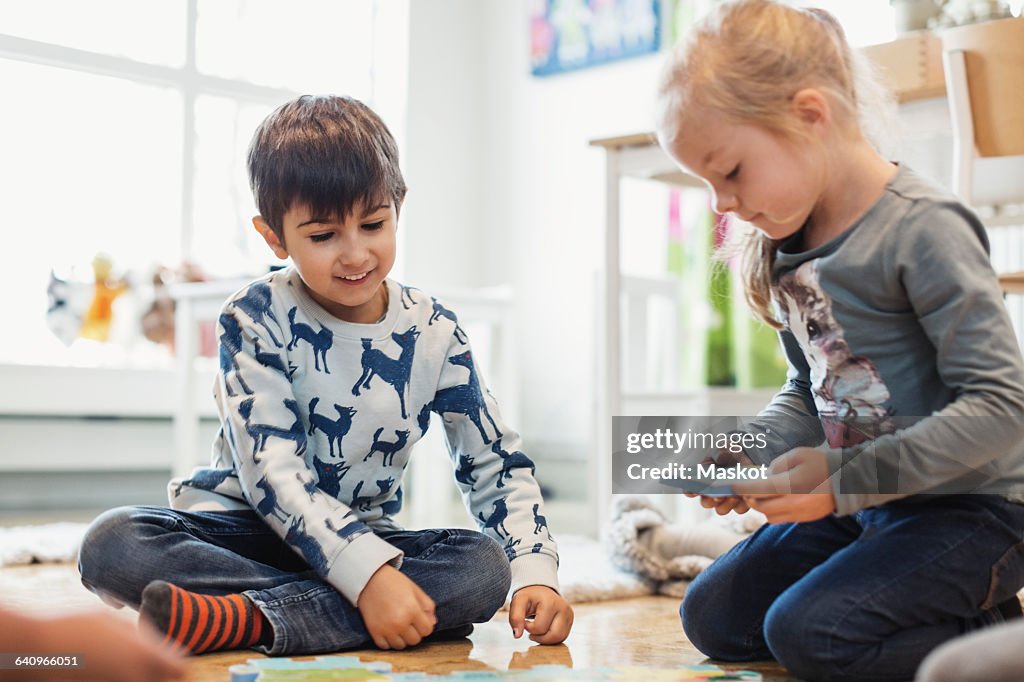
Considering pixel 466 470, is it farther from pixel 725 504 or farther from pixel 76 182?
pixel 76 182

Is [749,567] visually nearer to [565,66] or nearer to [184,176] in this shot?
[184,176]

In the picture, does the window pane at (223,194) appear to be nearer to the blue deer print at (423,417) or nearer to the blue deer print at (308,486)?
the blue deer print at (423,417)

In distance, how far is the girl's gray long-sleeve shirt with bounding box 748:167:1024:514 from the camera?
2.83 ft

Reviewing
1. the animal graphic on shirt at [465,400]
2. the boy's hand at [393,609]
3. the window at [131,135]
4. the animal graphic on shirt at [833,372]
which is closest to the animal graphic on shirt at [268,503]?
the boy's hand at [393,609]

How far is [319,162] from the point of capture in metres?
1.12

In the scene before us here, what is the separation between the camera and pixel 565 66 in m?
3.59

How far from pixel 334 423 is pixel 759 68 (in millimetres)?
530

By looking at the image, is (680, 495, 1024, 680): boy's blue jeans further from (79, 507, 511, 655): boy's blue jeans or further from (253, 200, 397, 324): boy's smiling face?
(253, 200, 397, 324): boy's smiling face

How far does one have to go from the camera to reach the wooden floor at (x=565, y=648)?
1.01 metres

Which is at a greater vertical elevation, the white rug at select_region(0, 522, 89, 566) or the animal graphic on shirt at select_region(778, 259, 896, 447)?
the animal graphic on shirt at select_region(778, 259, 896, 447)

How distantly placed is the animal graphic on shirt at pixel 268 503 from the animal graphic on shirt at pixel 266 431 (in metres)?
0.02

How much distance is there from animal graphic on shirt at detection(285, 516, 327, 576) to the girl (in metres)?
0.35

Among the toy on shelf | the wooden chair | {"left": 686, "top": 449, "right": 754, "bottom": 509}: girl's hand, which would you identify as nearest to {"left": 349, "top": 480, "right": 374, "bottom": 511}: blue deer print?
{"left": 686, "top": 449, "right": 754, "bottom": 509}: girl's hand

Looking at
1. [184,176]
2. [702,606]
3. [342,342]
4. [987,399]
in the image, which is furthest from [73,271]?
[987,399]
